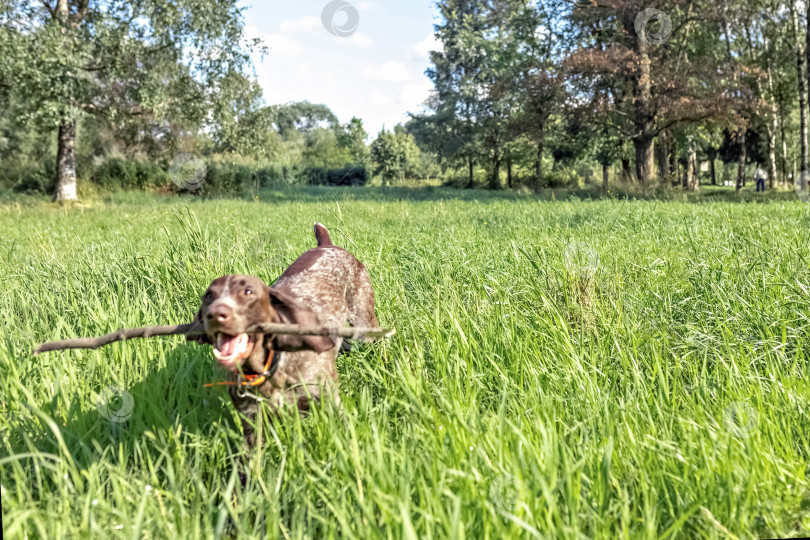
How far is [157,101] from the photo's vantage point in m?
17.2

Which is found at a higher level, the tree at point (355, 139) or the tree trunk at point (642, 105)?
the tree at point (355, 139)

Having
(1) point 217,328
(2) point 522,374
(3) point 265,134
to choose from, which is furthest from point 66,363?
(3) point 265,134

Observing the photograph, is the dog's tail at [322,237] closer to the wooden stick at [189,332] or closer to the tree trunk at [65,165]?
the wooden stick at [189,332]

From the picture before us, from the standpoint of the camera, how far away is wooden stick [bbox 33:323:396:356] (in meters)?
1.82

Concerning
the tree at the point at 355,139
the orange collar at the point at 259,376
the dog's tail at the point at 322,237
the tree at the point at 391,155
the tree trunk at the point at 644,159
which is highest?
the tree at the point at 355,139

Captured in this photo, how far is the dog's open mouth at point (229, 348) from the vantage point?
196cm

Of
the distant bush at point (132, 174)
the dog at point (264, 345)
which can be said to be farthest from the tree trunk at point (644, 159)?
the distant bush at point (132, 174)

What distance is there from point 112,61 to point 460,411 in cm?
2012

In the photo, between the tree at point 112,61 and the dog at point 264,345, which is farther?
the tree at point 112,61

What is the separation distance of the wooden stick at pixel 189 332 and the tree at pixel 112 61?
55.9 ft

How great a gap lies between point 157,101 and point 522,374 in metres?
18.4

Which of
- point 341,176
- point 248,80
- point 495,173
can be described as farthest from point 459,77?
point 248,80

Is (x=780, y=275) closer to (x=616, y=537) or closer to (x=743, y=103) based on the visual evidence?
(x=616, y=537)

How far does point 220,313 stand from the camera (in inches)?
73.4
